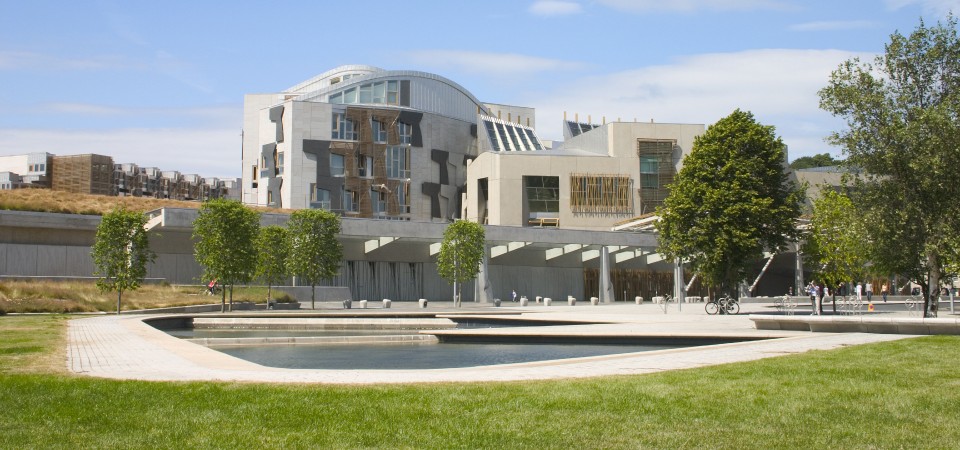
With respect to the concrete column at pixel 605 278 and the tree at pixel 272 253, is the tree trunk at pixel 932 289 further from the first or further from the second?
the concrete column at pixel 605 278

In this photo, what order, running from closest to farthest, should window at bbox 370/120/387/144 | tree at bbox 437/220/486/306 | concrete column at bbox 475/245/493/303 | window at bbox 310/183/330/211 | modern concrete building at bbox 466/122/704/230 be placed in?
tree at bbox 437/220/486/306, concrete column at bbox 475/245/493/303, modern concrete building at bbox 466/122/704/230, window at bbox 310/183/330/211, window at bbox 370/120/387/144

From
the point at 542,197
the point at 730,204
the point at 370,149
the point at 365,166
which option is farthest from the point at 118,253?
the point at 542,197

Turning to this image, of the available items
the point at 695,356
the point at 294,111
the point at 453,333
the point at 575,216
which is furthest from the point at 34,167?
the point at 695,356

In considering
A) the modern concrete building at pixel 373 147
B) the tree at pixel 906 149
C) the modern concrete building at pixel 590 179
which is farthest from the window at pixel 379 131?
the tree at pixel 906 149

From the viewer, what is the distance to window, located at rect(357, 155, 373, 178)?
252 feet

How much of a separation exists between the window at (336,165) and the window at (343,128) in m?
1.67

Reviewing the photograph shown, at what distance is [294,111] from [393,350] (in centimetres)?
5644

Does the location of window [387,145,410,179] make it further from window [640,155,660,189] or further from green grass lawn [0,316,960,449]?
green grass lawn [0,316,960,449]

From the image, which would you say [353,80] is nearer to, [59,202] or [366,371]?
[59,202]

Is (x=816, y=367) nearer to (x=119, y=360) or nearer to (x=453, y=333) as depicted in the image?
(x=119, y=360)

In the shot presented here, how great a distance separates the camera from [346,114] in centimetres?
7550

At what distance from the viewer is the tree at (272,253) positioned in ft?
140

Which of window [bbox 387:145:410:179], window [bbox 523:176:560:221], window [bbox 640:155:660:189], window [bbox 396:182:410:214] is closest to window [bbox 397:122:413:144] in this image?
window [bbox 387:145:410:179]

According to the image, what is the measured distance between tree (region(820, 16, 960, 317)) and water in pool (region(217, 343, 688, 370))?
1110 centimetres
